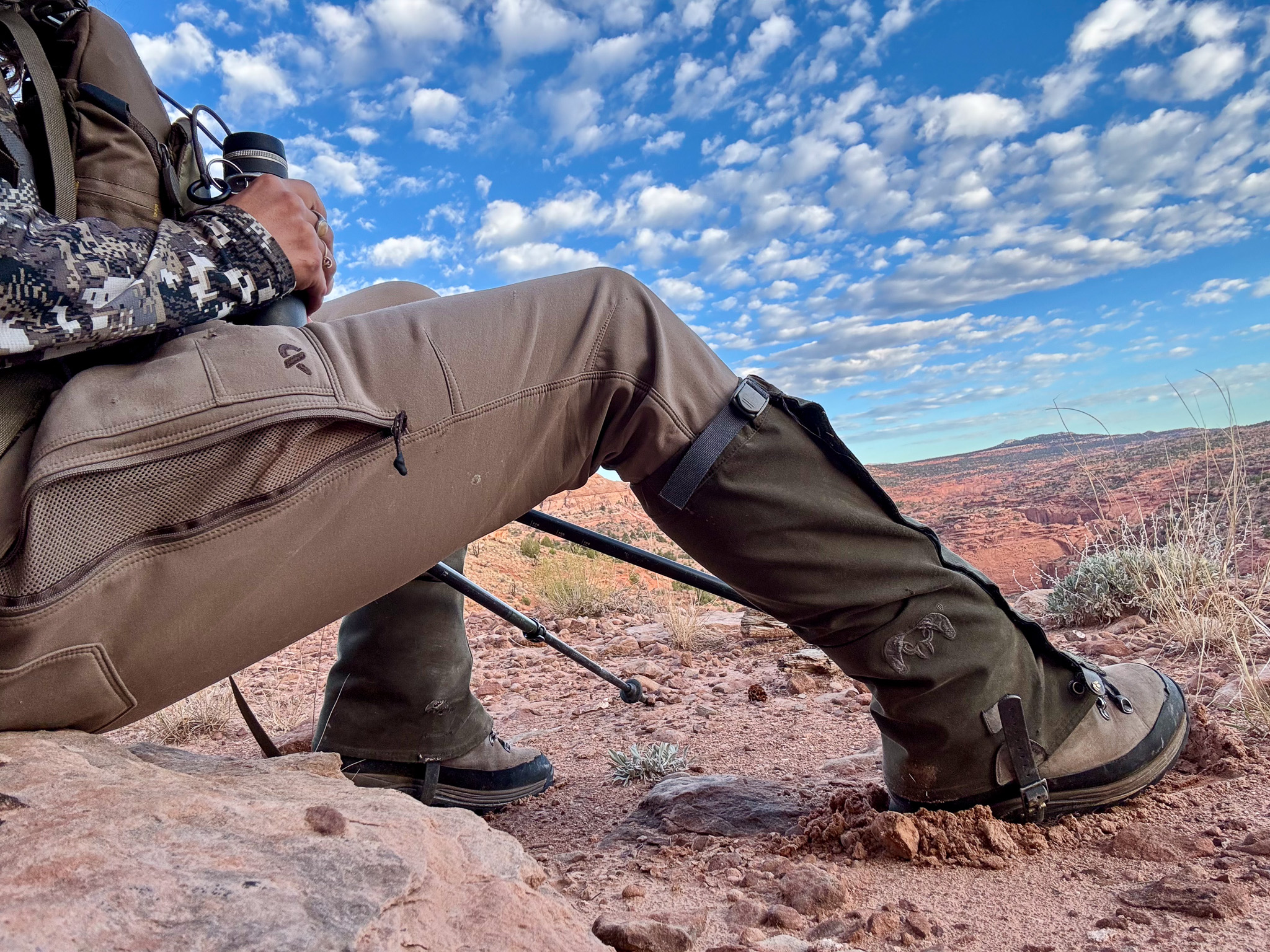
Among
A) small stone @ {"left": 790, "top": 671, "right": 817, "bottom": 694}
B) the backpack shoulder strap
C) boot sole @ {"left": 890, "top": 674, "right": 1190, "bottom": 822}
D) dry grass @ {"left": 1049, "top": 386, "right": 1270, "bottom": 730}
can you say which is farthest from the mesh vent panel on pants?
dry grass @ {"left": 1049, "top": 386, "right": 1270, "bottom": 730}

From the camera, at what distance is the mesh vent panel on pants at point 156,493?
104 centimetres

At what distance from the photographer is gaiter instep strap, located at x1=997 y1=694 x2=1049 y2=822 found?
1.58 m

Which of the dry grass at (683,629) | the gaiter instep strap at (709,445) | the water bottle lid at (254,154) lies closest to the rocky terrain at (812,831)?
the dry grass at (683,629)

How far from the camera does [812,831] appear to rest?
1696 millimetres

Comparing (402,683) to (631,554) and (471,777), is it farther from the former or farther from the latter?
(631,554)

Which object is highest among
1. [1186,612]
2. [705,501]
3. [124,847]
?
[705,501]

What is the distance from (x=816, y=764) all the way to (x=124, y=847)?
6.03ft

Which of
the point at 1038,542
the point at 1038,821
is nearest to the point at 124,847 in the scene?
the point at 1038,821

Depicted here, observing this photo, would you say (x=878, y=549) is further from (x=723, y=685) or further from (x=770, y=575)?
(x=723, y=685)

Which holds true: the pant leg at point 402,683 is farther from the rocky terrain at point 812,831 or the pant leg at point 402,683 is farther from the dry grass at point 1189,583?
the dry grass at point 1189,583

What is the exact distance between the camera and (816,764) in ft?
7.59

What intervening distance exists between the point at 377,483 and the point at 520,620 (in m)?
1.44

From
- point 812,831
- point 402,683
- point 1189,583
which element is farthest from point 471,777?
point 1189,583

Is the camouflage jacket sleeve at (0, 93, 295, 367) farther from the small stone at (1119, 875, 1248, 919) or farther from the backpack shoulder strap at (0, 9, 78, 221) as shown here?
the small stone at (1119, 875, 1248, 919)
